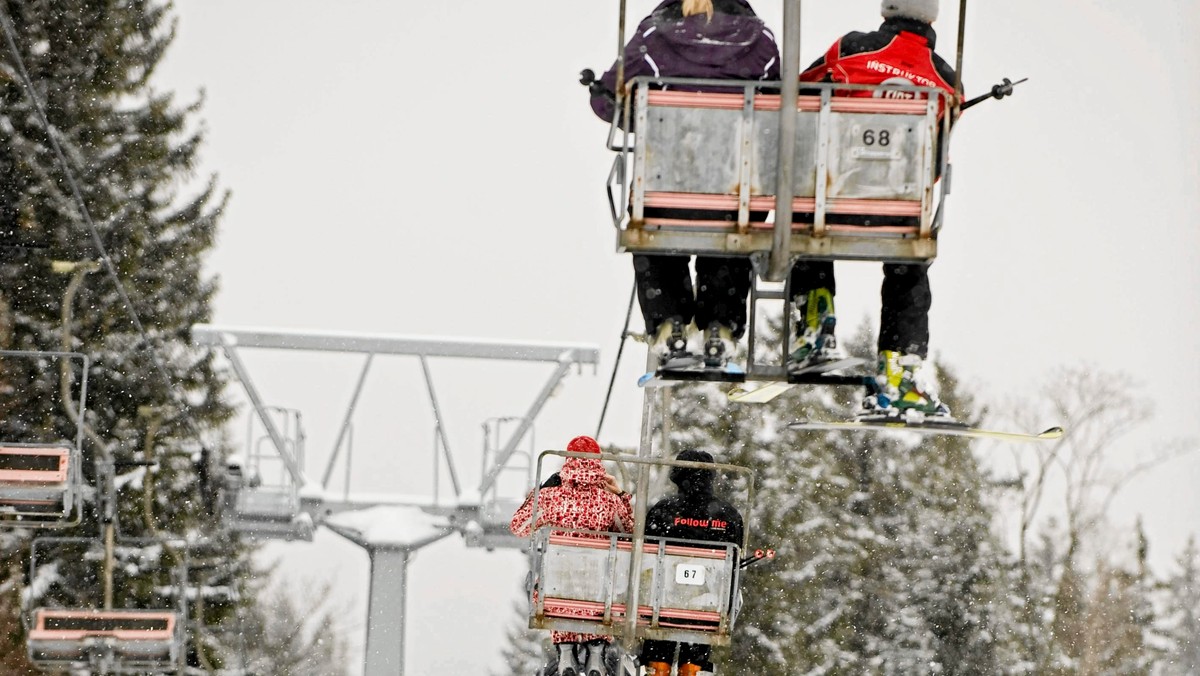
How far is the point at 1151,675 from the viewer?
37344 millimetres

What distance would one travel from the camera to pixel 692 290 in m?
7.91

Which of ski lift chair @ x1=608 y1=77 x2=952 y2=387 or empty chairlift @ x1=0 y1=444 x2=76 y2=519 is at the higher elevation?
ski lift chair @ x1=608 y1=77 x2=952 y2=387

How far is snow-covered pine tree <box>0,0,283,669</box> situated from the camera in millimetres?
28016

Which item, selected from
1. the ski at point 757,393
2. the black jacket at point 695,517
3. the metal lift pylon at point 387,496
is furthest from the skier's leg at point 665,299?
the metal lift pylon at point 387,496

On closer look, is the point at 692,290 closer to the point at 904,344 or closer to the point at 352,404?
the point at 904,344

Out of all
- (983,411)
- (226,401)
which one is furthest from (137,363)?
(983,411)

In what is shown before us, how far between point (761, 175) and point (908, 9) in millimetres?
896

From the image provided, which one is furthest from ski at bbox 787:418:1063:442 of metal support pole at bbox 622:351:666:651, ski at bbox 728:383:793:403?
metal support pole at bbox 622:351:666:651

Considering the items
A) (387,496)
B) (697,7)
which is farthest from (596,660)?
(387,496)

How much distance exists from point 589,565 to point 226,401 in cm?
2364

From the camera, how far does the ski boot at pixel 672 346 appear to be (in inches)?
304

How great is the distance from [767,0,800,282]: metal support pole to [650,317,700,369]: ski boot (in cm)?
84

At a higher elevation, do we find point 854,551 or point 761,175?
point 761,175

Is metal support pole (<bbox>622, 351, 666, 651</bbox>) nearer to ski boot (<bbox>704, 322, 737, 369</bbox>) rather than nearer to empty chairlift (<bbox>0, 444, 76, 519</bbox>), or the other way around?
ski boot (<bbox>704, 322, 737, 369</bbox>)
